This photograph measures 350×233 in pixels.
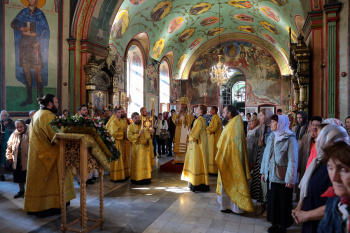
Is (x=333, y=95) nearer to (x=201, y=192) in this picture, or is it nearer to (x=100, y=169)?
(x=201, y=192)

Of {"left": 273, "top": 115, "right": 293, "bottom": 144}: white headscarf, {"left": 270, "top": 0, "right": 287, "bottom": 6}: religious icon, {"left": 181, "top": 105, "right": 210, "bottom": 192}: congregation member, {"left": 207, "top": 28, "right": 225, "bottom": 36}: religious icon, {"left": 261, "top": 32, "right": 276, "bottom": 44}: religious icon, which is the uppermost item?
{"left": 207, "top": 28, "right": 225, "bottom": 36}: religious icon

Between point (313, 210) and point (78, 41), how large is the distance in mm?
10071

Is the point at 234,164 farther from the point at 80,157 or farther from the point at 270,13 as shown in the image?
the point at 270,13

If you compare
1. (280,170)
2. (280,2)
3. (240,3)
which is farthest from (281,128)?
(240,3)

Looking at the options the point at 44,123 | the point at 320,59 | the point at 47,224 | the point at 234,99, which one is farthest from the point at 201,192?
the point at 234,99

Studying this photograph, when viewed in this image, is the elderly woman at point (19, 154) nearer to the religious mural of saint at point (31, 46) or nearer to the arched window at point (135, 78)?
the religious mural of saint at point (31, 46)

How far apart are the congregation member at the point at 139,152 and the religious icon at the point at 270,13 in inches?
469

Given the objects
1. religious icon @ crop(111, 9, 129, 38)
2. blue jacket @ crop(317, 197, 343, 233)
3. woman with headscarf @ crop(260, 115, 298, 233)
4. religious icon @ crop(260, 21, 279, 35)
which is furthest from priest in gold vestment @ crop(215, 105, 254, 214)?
religious icon @ crop(260, 21, 279, 35)

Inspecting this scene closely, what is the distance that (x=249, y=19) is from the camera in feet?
57.1

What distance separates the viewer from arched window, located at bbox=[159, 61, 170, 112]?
66.0 ft

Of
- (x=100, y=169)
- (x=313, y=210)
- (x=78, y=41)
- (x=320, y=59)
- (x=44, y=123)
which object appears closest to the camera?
(x=313, y=210)

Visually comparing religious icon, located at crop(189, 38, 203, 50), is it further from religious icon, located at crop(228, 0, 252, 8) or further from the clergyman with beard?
the clergyman with beard

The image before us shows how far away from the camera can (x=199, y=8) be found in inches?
617

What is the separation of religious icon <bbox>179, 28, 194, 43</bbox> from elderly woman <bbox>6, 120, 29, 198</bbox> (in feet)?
48.6
